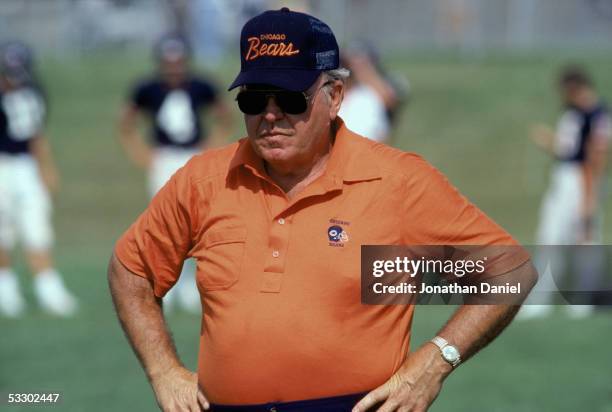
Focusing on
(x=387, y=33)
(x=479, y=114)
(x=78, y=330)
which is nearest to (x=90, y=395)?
(x=78, y=330)

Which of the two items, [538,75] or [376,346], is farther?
[538,75]

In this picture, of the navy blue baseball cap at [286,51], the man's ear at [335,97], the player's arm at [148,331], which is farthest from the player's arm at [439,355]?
the navy blue baseball cap at [286,51]

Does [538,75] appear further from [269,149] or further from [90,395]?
[269,149]

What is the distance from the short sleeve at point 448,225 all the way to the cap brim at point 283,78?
481 mm

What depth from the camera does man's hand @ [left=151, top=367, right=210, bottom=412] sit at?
171 inches

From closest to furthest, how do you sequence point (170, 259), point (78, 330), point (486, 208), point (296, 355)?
point (296, 355)
point (170, 259)
point (78, 330)
point (486, 208)

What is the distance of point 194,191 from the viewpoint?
435 cm

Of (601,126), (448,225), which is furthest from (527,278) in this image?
(601,126)

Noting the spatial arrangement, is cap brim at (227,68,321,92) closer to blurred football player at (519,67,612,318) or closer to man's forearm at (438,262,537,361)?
man's forearm at (438,262,537,361)

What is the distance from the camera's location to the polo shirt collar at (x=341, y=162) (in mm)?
4250

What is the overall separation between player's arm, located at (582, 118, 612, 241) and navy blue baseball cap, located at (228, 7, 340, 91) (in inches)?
348

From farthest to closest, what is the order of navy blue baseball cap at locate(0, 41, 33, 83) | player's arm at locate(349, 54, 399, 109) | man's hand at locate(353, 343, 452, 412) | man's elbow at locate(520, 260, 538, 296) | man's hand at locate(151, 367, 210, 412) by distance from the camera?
navy blue baseball cap at locate(0, 41, 33, 83) < player's arm at locate(349, 54, 399, 109) < man's hand at locate(151, 367, 210, 412) < man's elbow at locate(520, 260, 538, 296) < man's hand at locate(353, 343, 452, 412)

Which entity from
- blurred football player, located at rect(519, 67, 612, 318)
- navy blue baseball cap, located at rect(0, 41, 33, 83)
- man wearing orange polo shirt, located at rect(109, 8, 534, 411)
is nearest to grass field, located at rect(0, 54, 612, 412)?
blurred football player, located at rect(519, 67, 612, 318)

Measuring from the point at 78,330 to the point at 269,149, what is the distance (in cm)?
757
